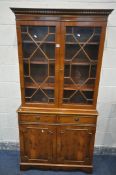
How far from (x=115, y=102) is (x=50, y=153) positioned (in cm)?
118

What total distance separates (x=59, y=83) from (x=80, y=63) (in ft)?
1.12

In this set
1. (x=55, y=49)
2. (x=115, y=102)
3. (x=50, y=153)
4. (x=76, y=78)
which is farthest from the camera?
(x=115, y=102)

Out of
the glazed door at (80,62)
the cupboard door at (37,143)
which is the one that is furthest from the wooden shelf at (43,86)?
the cupboard door at (37,143)

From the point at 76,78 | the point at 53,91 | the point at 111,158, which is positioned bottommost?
the point at 111,158

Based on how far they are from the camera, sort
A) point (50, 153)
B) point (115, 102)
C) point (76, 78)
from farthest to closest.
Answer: point (115, 102)
point (50, 153)
point (76, 78)

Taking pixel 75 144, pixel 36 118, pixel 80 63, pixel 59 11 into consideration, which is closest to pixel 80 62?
pixel 80 63

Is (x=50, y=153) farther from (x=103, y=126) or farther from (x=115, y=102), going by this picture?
(x=115, y=102)

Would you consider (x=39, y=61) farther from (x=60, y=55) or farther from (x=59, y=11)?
(x=59, y=11)

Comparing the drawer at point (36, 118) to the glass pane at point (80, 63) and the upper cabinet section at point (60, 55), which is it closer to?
the upper cabinet section at point (60, 55)

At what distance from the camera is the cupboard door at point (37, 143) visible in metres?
2.38

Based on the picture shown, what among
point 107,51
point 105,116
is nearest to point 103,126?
point 105,116

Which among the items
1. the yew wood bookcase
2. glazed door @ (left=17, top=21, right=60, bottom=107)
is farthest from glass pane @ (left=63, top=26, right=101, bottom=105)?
glazed door @ (left=17, top=21, right=60, bottom=107)

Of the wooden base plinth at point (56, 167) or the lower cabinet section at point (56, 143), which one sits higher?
the lower cabinet section at point (56, 143)

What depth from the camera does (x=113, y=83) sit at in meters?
2.63
